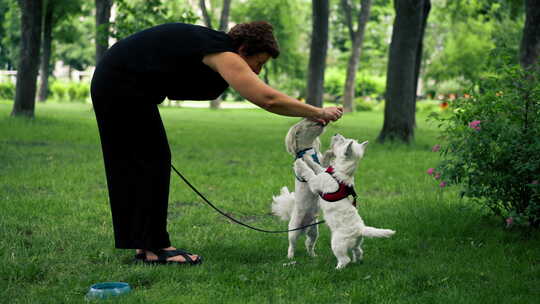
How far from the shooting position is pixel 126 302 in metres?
3.76

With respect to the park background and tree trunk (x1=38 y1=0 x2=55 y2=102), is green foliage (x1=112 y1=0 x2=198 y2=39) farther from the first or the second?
tree trunk (x1=38 y1=0 x2=55 y2=102)

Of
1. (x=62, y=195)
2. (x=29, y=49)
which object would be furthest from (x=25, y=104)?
(x=62, y=195)

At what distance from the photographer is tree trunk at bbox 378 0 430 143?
13.4 metres

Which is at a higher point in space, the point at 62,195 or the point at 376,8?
the point at 376,8

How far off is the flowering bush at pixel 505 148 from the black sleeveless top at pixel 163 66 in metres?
2.45

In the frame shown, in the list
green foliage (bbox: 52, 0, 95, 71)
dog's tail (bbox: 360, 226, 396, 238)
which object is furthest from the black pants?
green foliage (bbox: 52, 0, 95, 71)

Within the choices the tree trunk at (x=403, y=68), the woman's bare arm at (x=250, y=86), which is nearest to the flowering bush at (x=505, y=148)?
the woman's bare arm at (x=250, y=86)

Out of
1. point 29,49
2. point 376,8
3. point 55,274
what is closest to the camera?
point 55,274

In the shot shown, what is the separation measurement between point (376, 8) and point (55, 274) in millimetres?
41131

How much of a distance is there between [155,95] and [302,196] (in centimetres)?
135

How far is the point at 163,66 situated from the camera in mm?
4418

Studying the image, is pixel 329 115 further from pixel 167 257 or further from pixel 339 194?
pixel 167 257

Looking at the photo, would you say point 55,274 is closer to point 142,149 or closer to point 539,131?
point 142,149

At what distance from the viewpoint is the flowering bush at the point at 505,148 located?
17.5 feet
